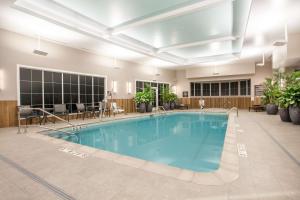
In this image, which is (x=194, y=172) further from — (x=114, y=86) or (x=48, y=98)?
(x=114, y=86)

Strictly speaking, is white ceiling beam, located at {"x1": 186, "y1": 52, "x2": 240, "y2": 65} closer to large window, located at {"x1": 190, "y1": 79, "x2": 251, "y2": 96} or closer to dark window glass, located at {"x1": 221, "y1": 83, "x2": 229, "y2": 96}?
large window, located at {"x1": 190, "y1": 79, "x2": 251, "y2": 96}

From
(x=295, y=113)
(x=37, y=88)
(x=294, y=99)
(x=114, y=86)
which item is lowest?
(x=295, y=113)

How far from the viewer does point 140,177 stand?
7.83ft

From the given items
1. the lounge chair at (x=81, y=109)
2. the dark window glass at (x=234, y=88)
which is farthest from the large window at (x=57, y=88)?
the dark window glass at (x=234, y=88)

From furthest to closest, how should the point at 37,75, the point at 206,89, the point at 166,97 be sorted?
1. the point at 206,89
2. the point at 166,97
3. the point at 37,75

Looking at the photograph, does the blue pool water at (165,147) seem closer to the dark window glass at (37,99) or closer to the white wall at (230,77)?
the dark window glass at (37,99)

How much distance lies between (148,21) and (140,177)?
5.34 metres

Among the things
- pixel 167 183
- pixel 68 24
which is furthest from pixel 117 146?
pixel 68 24

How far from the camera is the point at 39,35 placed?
721 centimetres

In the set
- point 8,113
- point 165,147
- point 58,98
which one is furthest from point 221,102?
point 8,113

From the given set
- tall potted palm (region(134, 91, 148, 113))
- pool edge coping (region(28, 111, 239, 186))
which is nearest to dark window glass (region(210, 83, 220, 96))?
tall potted palm (region(134, 91, 148, 113))

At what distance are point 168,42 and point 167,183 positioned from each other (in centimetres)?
806

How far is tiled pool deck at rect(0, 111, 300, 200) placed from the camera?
197 cm

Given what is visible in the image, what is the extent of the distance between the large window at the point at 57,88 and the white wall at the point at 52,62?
319mm
